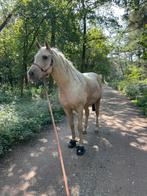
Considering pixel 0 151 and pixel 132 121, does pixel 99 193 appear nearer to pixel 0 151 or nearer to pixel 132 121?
pixel 0 151

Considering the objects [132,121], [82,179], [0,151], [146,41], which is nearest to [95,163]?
[82,179]

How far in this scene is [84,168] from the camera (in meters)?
3.57

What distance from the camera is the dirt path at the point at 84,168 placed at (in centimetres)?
298

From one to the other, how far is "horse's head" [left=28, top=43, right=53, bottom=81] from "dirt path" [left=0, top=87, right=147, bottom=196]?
1.65m

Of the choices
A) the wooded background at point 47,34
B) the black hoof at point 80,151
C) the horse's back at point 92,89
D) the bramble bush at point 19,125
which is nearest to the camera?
the black hoof at point 80,151

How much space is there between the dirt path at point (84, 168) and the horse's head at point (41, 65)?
165 cm

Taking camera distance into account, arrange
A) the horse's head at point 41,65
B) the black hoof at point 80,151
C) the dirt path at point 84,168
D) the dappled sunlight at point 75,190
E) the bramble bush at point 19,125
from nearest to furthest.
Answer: the dappled sunlight at point 75,190 → the dirt path at point 84,168 → the horse's head at point 41,65 → the black hoof at point 80,151 → the bramble bush at point 19,125

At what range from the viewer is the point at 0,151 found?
12.7 ft

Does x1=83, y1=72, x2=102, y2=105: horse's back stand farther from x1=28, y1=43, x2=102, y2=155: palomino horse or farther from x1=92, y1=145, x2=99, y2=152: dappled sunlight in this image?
x1=92, y1=145, x2=99, y2=152: dappled sunlight

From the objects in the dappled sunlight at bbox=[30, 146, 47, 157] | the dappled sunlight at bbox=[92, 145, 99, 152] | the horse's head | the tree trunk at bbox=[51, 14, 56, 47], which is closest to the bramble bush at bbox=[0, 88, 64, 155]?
the dappled sunlight at bbox=[30, 146, 47, 157]

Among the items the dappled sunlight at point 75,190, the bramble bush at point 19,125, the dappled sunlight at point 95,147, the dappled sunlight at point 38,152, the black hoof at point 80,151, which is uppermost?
the bramble bush at point 19,125

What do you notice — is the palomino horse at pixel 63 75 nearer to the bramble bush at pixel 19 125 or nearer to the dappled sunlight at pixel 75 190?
the dappled sunlight at pixel 75 190

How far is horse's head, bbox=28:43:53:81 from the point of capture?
10.6 ft

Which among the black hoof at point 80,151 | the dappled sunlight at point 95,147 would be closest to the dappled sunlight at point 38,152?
the black hoof at point 80,151
